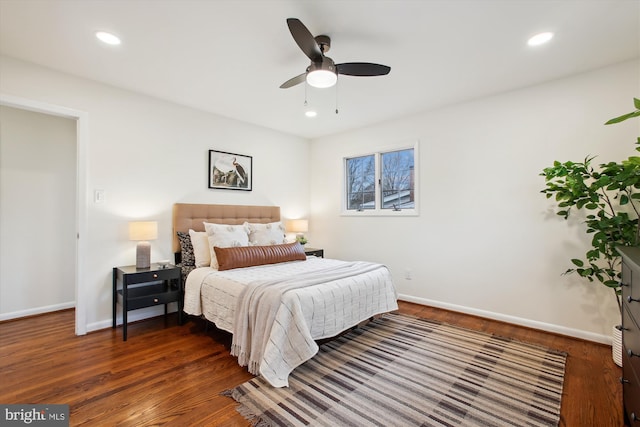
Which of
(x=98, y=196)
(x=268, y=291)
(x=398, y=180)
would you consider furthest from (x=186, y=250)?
(x=398, y=180)

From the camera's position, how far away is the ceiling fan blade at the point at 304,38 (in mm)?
1813

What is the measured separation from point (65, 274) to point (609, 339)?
→ 5.99 metres

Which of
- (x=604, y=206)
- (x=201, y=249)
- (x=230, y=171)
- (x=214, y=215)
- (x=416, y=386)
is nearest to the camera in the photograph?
(x=416, y=386)

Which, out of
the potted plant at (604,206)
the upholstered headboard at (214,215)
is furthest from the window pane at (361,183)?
the potted plant at (604,206)

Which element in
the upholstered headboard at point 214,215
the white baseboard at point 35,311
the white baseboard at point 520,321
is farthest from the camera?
the upholstered headboard at point 214,215

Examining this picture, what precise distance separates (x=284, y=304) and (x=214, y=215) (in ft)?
7.27

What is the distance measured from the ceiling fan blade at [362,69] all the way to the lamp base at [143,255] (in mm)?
2649

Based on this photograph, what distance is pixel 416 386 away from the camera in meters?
2.07

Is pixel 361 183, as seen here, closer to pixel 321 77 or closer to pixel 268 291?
pixel 321 77

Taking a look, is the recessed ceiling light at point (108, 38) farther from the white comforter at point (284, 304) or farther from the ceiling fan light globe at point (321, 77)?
the white comforter at point (284, 304)

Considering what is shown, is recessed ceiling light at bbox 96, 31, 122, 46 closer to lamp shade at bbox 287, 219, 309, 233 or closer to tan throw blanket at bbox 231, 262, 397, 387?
tan throw blanket at bbox 231, 262, 397, 387

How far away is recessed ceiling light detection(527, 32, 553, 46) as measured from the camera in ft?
7.45

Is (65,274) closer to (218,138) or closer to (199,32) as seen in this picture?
→ (218,138)

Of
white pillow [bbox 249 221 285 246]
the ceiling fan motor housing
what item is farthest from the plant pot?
white pillow [bbox 249 221 285 246]
